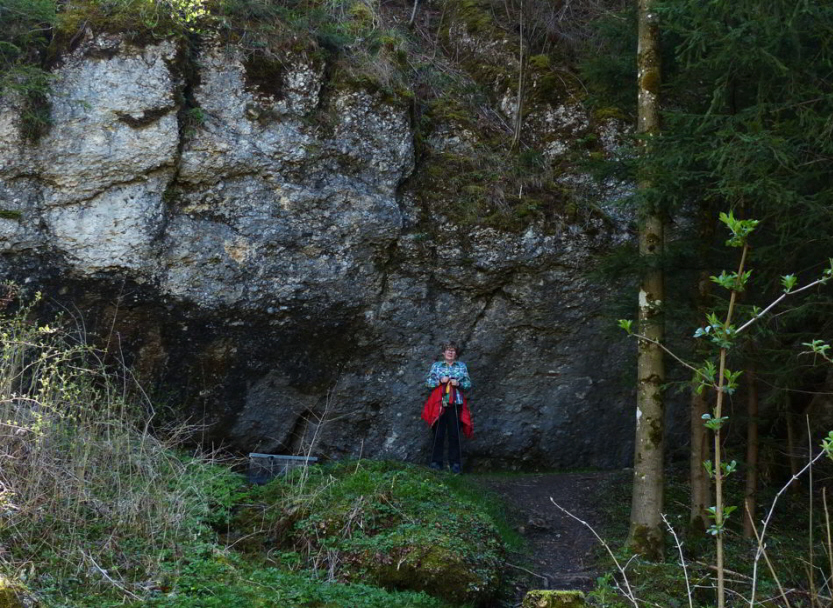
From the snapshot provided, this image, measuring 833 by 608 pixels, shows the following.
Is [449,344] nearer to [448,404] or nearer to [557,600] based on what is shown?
[448,404]

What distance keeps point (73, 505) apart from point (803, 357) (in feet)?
18.7

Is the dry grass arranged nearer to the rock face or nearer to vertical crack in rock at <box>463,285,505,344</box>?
the rock face

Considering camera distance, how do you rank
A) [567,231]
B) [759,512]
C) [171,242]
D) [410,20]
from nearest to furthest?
1. [759,512]
2. [171,242]
3. [567,231]
4. [410,20]

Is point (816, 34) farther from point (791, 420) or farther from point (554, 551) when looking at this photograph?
point (554, 551)

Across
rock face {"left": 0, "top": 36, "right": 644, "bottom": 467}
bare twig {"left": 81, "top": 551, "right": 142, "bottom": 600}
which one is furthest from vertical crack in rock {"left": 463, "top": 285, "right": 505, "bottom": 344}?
bare twig {"left": 81, "top": 551, "right": 142, "bottom": 600}

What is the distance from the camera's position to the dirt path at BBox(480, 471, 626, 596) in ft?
22.1

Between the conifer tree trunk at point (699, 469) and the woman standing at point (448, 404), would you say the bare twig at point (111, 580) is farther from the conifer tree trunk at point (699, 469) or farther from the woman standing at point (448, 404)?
the woman standing at point (448, 404)

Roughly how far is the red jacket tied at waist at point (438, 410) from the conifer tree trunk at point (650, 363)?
287 cm

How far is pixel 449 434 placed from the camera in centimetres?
972

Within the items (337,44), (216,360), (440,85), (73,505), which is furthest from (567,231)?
(73,505)

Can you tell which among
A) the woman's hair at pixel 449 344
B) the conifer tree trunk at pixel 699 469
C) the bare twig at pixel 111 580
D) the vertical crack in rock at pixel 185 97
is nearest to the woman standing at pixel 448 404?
the woman's hair at pixel 449 344

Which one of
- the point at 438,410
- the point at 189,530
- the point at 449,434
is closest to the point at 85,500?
the point at 189,530

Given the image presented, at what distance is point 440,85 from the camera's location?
11.0 m

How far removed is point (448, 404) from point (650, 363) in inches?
125
